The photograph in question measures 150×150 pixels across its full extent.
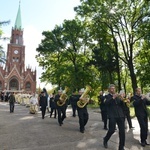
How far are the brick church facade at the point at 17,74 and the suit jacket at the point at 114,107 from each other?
6830 centimetres

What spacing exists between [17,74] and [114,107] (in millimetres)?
72783

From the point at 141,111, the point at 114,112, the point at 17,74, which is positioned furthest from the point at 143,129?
the point at 17,74

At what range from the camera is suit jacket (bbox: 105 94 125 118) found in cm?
712

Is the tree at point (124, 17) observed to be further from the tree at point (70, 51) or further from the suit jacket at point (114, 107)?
the suit jacket at point (114, 107)

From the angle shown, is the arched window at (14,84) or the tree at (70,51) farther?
the arched window at (14,84)

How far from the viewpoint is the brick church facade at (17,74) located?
245 ft

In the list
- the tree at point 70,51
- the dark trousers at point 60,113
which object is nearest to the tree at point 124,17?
the tree at point 70,51

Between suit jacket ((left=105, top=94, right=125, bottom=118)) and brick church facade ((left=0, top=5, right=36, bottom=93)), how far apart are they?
68.3 metres

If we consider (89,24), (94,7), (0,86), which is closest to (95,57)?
(89,24)

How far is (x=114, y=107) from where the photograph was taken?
7.27 meters

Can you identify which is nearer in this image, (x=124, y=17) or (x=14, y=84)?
(x=124, y=17)

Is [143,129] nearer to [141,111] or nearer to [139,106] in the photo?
[141,111]

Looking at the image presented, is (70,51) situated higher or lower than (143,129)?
higher

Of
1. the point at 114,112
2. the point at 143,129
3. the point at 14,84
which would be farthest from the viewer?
the point at 14,84
